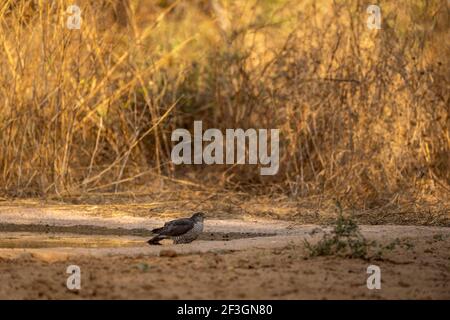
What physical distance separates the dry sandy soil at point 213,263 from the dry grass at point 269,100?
157 centimetres

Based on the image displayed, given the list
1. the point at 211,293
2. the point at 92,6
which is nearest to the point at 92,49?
the point at 92,6

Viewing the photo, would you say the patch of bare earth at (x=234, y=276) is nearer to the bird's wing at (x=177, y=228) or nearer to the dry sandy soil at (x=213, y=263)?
the dry sandy soil at (x=213, y=263)

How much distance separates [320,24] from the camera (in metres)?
11.0

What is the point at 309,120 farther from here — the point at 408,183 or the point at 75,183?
the point at 75,183

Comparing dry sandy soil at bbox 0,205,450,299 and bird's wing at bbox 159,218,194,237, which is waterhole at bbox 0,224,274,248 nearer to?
dry sandy soil at bbox 0,205,450,299

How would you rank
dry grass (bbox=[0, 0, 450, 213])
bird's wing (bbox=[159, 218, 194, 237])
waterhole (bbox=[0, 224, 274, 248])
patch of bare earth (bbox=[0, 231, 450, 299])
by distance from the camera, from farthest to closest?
dry grass (bbox=[0, 0, 450, 213]) → waterhole (bbox=[0, 224, 274, 248]) → bird's wing (bbox=[159, 218, 194, 237]) → patch of bare earth (bbox=[0, 231, 450, 299])

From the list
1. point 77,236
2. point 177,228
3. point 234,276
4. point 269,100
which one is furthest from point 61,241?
point 269,100

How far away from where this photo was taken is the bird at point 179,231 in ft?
25.5

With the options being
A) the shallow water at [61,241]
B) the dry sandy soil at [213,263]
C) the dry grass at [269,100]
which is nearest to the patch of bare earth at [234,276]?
the dry sandy soil at [213,263]

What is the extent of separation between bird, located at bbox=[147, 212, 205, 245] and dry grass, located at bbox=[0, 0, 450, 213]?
2662mm

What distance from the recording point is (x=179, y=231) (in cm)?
777

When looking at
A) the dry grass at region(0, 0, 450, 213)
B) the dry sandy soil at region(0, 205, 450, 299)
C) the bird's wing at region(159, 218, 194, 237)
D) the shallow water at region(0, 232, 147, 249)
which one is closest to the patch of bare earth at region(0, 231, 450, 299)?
the dry sandy soil at region(0, 205, 450, 299)

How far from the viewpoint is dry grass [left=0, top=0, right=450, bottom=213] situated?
1038cm

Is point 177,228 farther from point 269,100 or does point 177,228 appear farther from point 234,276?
point 269,100
